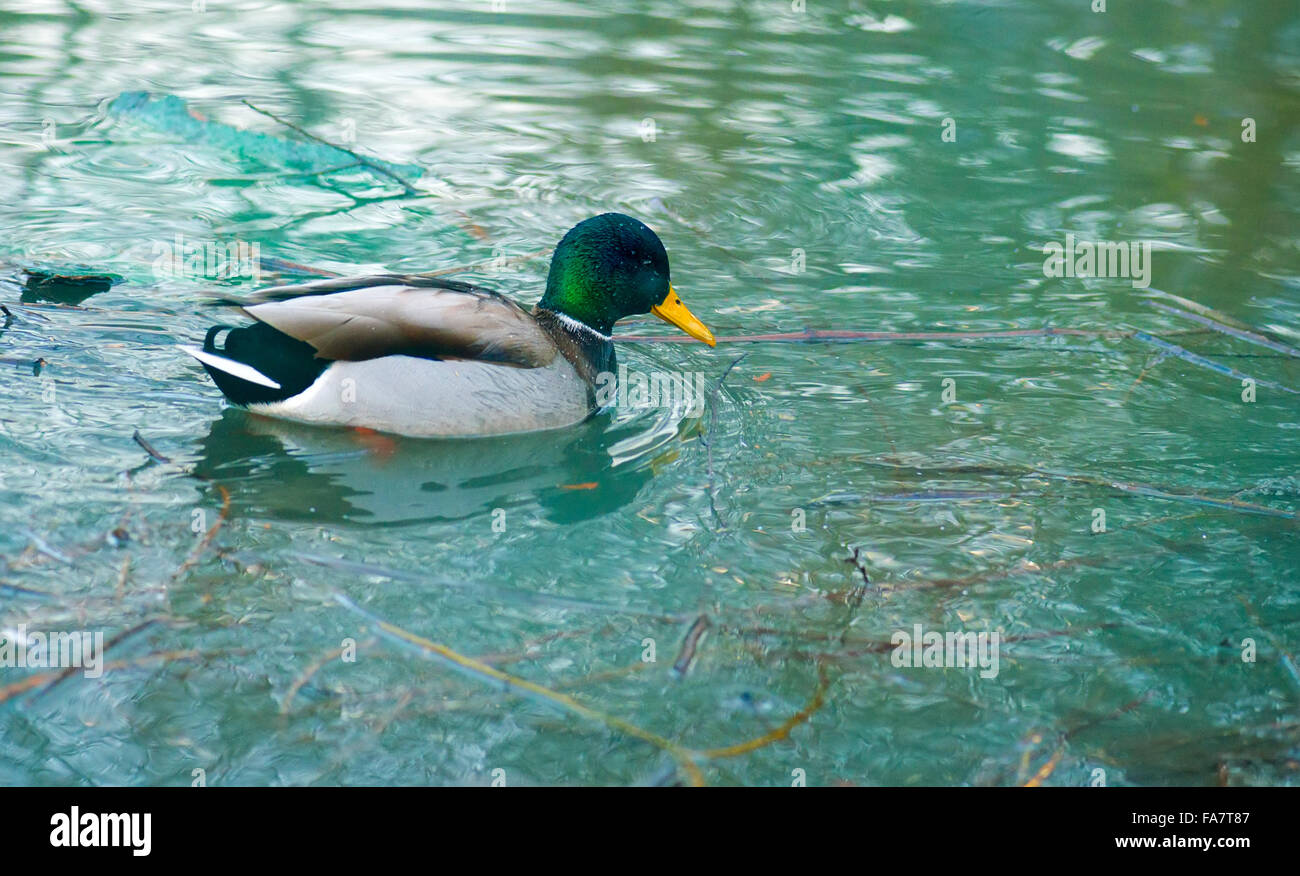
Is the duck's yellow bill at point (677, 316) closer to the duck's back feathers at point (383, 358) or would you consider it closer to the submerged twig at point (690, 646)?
A: the duck's back feathers at point (383, 358)

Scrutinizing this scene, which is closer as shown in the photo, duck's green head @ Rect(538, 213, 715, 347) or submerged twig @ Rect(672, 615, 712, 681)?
submerged twig @ Rect(672, 615, 712, 681)

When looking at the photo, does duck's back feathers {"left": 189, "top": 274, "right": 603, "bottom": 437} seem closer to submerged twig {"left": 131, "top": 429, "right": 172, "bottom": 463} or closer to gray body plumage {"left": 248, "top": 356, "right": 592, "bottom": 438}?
gray body plumage {"left": 248, "top": 356, "right": 592, "bottom": 438}

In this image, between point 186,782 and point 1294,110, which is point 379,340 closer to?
point 186,782

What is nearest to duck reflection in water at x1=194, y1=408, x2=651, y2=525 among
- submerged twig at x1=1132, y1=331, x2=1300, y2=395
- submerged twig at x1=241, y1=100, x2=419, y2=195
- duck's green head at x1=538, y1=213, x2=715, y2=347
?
duck's green head at x1=538, y1=213, x2=715, y2=347

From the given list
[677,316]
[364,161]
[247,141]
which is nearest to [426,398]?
[677,316]

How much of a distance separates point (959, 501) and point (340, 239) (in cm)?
375

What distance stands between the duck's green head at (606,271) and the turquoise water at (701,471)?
41 centimetres

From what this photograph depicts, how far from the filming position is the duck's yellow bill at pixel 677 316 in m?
5.91

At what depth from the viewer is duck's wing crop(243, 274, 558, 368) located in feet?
16.8

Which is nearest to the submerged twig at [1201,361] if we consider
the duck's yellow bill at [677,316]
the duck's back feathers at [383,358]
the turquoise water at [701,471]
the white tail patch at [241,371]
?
the turquoise water at [701,471]

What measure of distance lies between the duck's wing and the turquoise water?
37cm

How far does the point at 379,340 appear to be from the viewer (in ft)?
16.9

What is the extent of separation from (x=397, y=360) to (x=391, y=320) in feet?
0.49

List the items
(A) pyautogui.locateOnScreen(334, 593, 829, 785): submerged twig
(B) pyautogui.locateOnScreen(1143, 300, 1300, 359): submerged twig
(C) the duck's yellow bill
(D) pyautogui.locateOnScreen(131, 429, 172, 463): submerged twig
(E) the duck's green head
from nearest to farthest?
(A) pyautogui.locateOnScreen(334, 593, 829, 785): submerged twig < (D) pyautogui.locateOnScreen(131, 429, 172, 463): submerged twig < (E) the duck's green head < (C) the duck's yellow bill < (B) pyautogui.locateOnScreen(1143, 300, 1300, 359): submerged twig
